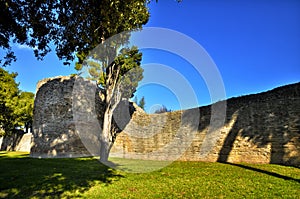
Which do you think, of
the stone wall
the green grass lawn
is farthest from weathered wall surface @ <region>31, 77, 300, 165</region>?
the stone wall

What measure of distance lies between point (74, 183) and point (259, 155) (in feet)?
31.6

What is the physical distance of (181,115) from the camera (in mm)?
16250

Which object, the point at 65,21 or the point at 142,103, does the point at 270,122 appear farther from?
the point at 142,103

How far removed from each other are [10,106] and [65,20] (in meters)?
26.8

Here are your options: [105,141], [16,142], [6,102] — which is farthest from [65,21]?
[16,142]

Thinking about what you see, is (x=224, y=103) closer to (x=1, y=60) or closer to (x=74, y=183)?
(x=74, y=183)

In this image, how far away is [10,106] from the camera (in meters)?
27.8

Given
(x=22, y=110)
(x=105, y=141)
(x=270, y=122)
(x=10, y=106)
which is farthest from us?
(x=22, y=110)

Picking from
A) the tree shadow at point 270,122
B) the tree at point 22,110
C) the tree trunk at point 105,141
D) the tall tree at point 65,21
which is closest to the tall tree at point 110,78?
the tree trunk at point 105,141

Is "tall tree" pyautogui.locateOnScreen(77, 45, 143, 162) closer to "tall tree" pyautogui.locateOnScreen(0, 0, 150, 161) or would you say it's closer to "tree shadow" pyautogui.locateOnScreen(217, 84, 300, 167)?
"tall tree" pyautogui.locateOnScreen(0, 0, 150, 161)

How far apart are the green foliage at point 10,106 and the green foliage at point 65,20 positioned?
78.4 ft

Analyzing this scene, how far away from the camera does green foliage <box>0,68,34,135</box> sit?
27391mm

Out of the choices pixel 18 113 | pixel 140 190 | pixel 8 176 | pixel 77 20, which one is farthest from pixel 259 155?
pixel 18 113

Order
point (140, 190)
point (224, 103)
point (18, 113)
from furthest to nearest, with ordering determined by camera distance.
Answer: point (18, 113) → point (224, 103) → point (140, 190)
